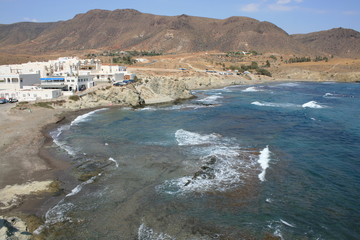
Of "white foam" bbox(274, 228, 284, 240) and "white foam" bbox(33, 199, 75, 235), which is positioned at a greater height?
"white foam" bbox(274, 228, 284, 240)

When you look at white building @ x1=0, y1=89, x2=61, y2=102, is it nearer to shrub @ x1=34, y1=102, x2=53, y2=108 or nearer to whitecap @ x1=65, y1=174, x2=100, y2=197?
shrub @ x1=34, y1=102, x2=53, y2=108

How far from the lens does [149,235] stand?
1662 cm

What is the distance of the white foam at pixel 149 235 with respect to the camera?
16.4 meters

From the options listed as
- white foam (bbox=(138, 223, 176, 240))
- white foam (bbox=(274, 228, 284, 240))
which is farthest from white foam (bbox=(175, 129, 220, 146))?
white foam (bbox=(274, 228, 284, 240))

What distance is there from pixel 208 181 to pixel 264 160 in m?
7.48

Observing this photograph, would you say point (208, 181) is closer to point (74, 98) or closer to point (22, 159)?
point (22, 159)

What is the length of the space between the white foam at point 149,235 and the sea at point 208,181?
6 centimetres

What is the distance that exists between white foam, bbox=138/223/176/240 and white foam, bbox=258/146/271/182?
10524 millimetres

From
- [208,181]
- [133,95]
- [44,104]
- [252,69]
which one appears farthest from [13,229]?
[252,69]

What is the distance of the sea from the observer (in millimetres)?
17453

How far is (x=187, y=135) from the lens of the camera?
37344 mm

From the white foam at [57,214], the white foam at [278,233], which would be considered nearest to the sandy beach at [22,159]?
the white foam at [57,214]

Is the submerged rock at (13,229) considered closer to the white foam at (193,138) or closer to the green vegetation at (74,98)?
the white foam at (193,138)

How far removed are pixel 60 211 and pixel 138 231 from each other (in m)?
5.85
